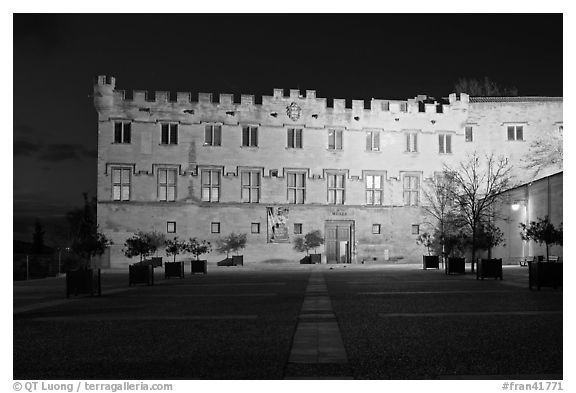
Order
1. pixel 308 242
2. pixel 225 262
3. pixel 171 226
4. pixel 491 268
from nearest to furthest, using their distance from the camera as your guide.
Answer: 1. pixel 491 268
2. pixel 225 262
3. pixel 171 226
4. pixel 308 242

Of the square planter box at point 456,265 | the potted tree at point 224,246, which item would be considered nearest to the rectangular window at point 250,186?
the potted tree at point 224,246

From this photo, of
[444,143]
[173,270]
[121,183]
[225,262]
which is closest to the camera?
[173,270]

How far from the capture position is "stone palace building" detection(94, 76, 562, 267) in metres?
45.8

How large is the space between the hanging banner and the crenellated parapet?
20.0 feet

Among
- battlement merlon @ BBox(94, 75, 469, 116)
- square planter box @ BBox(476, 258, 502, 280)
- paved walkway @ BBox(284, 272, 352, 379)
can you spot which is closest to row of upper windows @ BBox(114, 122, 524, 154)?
battlement merlon @ BBox(94, 75, 469, 116)

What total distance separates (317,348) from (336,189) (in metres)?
38.9

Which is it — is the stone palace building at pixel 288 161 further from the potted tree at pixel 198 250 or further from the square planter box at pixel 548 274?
the square planter box at pixel 548 274

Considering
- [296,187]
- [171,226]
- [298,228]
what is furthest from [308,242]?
[171,226]

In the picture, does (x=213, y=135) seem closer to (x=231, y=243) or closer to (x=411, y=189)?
(x=231, y=243)

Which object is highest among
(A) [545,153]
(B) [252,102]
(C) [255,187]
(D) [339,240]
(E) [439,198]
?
(B) [252,102]

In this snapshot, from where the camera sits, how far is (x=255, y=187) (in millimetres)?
46938

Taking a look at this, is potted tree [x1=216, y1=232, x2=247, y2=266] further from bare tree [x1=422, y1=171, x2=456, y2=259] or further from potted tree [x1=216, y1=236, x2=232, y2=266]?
bare tree [x1=422, y1=171, x2=456, y2=259]

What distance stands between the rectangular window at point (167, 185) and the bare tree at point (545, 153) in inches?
992
